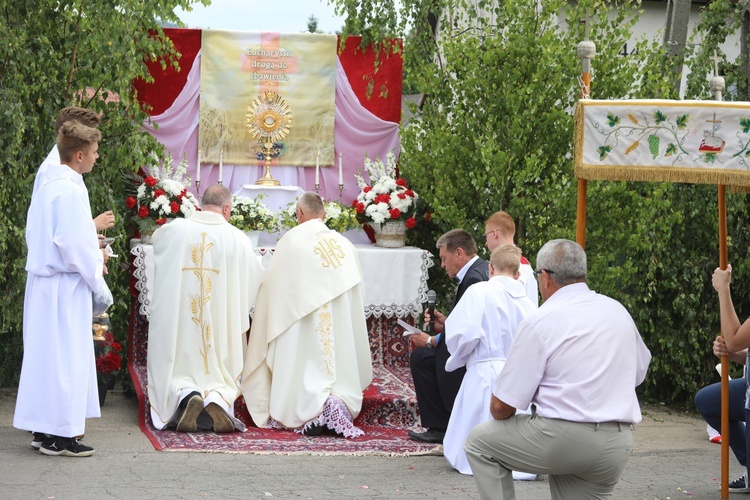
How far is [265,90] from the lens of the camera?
1121 cm

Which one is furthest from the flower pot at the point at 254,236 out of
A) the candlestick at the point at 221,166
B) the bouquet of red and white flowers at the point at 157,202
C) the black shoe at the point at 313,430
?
the black shoe at the point at 313,430

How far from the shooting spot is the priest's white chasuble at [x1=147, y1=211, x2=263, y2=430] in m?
8.51

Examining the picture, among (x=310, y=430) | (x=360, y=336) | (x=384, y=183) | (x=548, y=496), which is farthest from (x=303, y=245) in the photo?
(x=548, y=496)

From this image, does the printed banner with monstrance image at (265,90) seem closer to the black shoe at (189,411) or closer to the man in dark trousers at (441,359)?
the black shoe at (189,411)

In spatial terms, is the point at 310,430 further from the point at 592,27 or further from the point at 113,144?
the point at 592,27

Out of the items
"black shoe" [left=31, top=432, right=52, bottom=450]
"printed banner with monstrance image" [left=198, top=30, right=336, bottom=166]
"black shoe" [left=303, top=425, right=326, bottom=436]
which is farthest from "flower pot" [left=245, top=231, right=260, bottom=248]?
"black shoe" [left=31, top=432, right=52, bottom=450]

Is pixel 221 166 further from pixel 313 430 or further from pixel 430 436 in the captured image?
pixel 430 436

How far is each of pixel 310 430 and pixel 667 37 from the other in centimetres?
622

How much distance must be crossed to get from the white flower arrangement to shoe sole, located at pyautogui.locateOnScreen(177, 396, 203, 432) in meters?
2.43

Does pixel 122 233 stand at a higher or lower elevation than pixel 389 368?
higher

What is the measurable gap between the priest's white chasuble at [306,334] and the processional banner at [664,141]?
116 inches

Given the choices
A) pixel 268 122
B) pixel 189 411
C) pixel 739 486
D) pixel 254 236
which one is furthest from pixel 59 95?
pixel 739 486

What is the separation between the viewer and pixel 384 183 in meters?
10.7

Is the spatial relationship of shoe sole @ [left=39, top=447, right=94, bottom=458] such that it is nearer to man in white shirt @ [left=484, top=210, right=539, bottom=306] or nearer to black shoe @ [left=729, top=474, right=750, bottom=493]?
man in white shirt @ [left=484, top=210, right=539, bottom=306]
